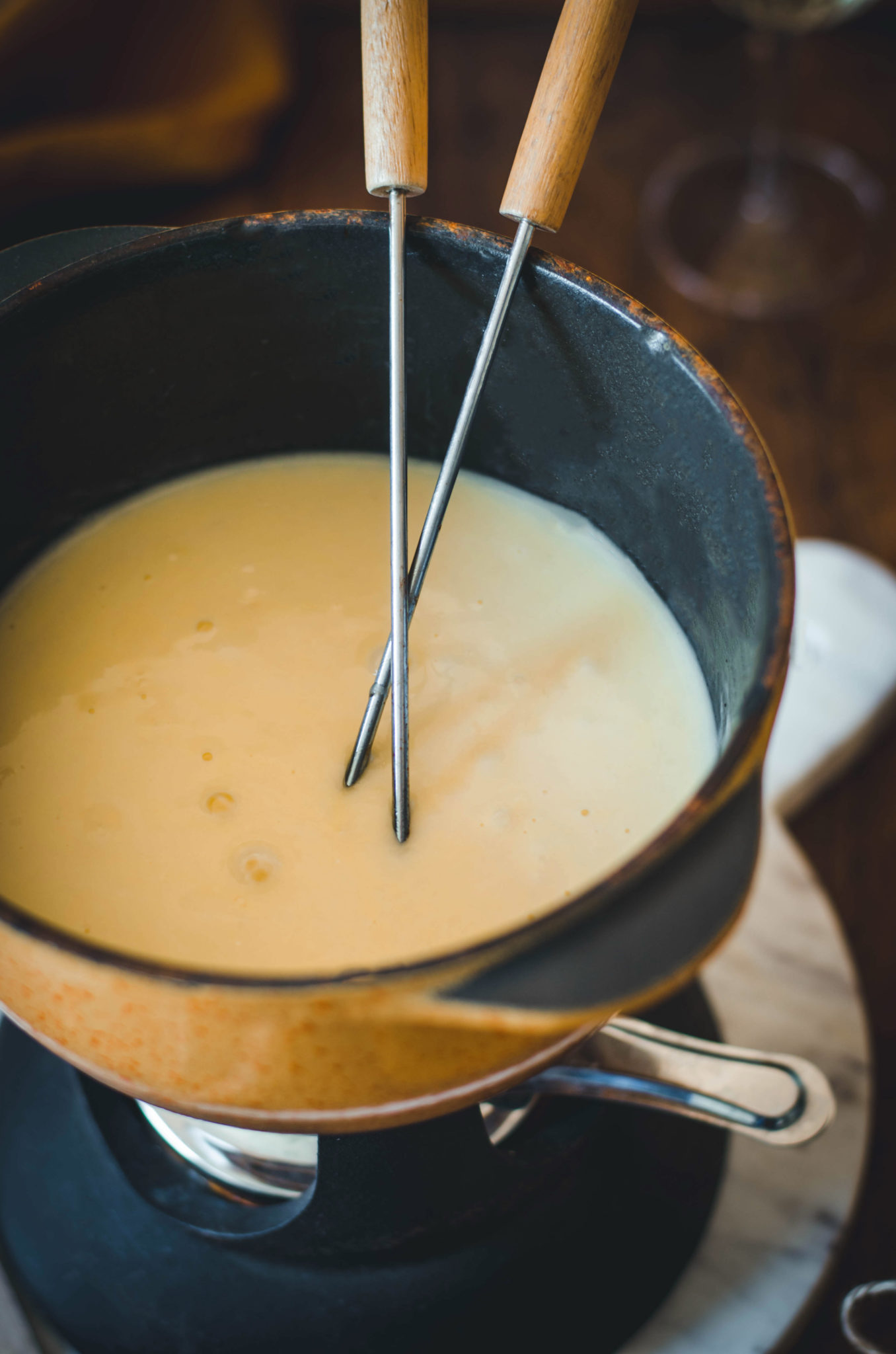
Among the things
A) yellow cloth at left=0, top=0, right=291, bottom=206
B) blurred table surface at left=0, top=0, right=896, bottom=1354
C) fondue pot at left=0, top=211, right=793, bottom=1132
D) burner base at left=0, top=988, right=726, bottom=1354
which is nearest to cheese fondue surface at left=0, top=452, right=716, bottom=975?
fondue pot at left=0, top=211, right=793, bottom=1132

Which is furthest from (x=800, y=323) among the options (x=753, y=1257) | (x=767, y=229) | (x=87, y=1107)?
(x=87, y=1107)

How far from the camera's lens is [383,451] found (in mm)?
750

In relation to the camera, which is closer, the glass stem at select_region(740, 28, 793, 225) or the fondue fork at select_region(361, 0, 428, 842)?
the fondue fork at select_region(361, 0, 428, 842)

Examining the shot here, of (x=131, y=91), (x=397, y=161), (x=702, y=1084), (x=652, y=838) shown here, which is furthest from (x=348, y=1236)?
(x=131, y=91)

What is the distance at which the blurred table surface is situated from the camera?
1295mm

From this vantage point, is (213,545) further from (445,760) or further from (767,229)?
(767,229)

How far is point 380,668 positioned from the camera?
23.2 inches

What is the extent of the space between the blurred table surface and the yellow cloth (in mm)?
52

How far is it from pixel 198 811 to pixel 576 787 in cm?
19

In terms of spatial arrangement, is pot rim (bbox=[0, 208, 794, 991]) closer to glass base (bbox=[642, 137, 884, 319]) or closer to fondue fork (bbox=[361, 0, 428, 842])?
fondue fork (bbox=[361, 0, 428, 842])

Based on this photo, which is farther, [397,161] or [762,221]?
[762,221]

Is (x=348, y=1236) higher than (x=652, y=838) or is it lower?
lower

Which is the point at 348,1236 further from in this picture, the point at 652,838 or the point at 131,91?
the point at 131,91

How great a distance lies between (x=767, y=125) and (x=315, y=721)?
1194 mm
